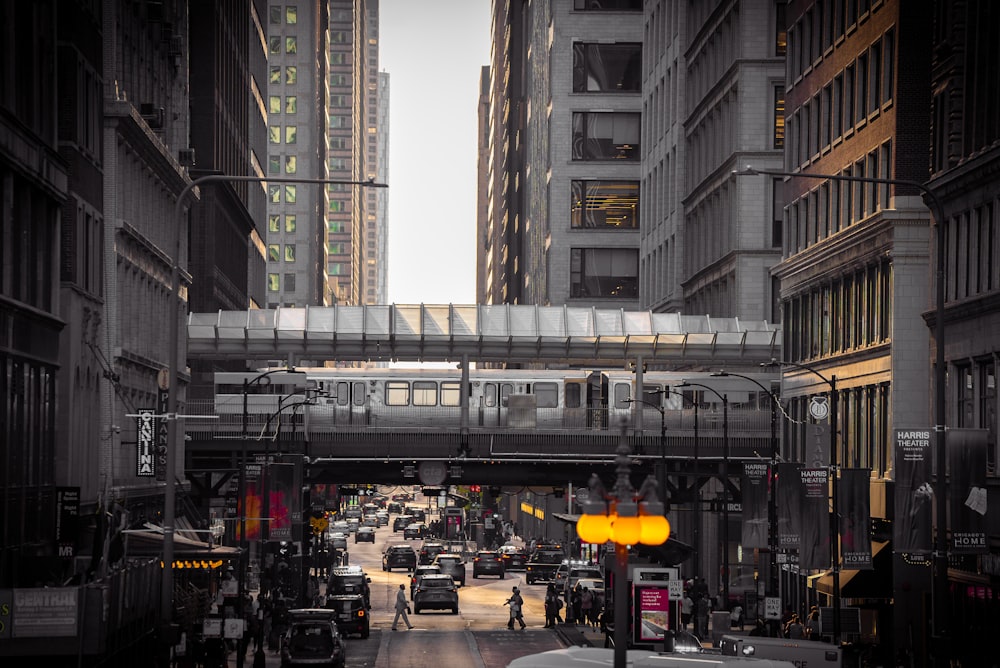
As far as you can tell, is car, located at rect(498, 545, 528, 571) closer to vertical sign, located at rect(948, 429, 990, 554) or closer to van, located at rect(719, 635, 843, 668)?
vertical sign, located at rect(948, 429, 990, 554)

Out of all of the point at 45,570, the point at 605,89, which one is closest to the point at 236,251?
the point at 605,89

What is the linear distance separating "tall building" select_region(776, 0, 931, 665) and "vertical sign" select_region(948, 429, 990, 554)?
612cm

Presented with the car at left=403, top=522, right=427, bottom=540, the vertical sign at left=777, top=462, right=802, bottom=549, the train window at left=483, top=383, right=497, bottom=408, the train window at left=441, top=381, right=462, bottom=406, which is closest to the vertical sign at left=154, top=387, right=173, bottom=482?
the vertical sign at left=777, top=462, right=802, bottom=549

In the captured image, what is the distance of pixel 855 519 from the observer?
50406mm

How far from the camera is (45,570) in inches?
1874

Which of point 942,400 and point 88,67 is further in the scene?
point 88,67

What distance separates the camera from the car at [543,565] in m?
104

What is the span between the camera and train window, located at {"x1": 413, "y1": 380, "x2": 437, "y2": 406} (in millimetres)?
91000

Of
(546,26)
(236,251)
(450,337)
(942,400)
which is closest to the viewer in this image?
(942,400)

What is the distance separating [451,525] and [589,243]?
35.0m

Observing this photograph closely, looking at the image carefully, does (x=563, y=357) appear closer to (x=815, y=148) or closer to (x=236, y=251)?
(x=815, y=148)

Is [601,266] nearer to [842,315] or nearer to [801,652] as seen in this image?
[842,315]

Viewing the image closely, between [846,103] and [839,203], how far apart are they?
12.0ft

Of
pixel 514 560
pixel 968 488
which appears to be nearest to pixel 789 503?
pixel 968 488
